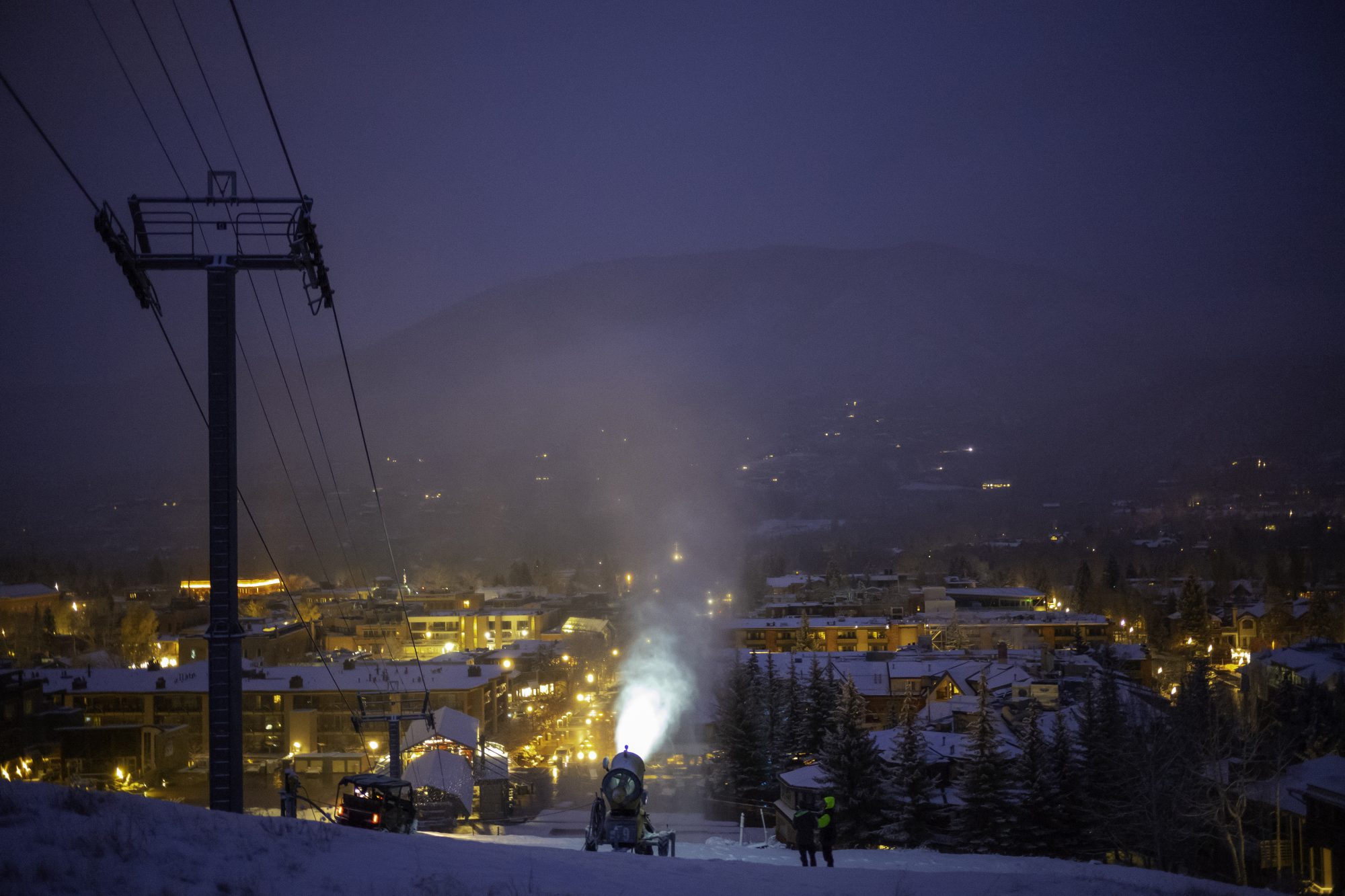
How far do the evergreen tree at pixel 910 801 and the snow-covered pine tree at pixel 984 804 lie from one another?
0.61 metres

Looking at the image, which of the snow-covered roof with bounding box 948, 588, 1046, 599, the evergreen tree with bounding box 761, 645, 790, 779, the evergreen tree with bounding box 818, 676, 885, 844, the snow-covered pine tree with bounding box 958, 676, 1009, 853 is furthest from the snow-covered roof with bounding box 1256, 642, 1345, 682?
the snow-covered roof with bounding box 948, 588, 1046, 599

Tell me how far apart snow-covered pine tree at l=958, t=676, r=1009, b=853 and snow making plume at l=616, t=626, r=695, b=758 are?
8449 mm

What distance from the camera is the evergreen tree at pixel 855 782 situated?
590 inches

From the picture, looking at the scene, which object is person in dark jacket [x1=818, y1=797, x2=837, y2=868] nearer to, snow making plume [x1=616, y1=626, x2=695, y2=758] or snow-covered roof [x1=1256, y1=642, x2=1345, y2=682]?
snow making plume [x1=616, y1=626, x2=695, y2=758]

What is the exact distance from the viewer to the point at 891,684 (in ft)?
81.6

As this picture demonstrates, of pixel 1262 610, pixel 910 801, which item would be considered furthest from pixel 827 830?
pixel 1262 610

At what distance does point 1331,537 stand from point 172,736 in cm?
5497

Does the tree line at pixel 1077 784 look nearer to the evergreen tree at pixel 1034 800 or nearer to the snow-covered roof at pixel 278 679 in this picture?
the evergreen tree at pixel 1034 800

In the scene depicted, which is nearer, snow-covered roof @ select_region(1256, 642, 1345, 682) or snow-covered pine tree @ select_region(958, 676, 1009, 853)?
snow-covered pine tree @ select_region(958, 676, 1009, 853)

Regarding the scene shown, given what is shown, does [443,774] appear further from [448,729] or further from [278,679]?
[278,679]

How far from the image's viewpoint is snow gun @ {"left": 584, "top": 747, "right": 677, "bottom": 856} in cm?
843

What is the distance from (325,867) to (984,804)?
38.9 ft

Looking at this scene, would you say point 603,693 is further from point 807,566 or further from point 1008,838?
point 807,566

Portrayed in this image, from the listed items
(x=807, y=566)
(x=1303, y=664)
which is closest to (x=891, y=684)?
(x=1303, y=664)
